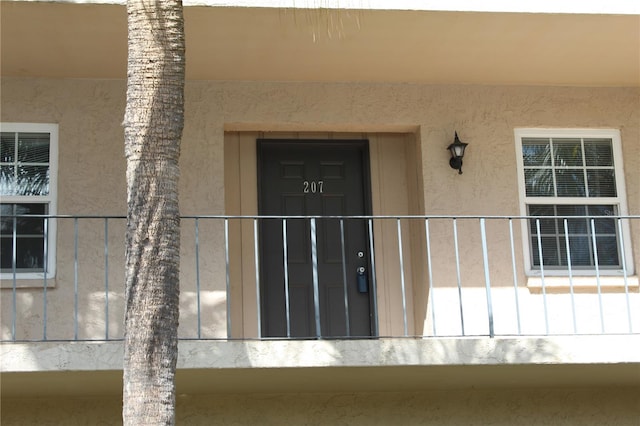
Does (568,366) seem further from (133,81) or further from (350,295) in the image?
(133,81)

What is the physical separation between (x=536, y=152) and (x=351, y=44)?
230 centimetres

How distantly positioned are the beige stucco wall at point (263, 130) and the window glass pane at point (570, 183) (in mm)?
440

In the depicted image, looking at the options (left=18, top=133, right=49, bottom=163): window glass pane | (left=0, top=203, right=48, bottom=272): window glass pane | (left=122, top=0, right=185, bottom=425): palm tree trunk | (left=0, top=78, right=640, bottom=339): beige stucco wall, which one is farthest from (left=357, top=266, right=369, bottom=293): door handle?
(left=122, top=0, right=185, bottom=425): palm tree trunk

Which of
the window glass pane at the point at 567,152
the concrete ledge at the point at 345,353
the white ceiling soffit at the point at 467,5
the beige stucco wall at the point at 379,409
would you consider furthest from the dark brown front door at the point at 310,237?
the white ceiling soffit at the point at 467,5

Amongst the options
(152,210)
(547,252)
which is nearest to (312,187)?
(547,252)

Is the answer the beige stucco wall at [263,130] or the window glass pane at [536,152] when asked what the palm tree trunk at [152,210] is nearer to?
the beige stucco wall at [263,130]

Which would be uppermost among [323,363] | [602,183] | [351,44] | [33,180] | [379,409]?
[351,44]

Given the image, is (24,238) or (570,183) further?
(570,183)

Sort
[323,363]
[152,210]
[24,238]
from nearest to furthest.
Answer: [152,210] < [323,363] < [24,238]

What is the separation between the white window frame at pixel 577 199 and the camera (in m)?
9.05

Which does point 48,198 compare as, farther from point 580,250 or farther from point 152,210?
point 580,250

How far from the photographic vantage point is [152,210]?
533 centimetres

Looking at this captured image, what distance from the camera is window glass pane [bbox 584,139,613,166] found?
30.9ft

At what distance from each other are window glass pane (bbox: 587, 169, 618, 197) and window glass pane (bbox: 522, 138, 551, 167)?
44cm
